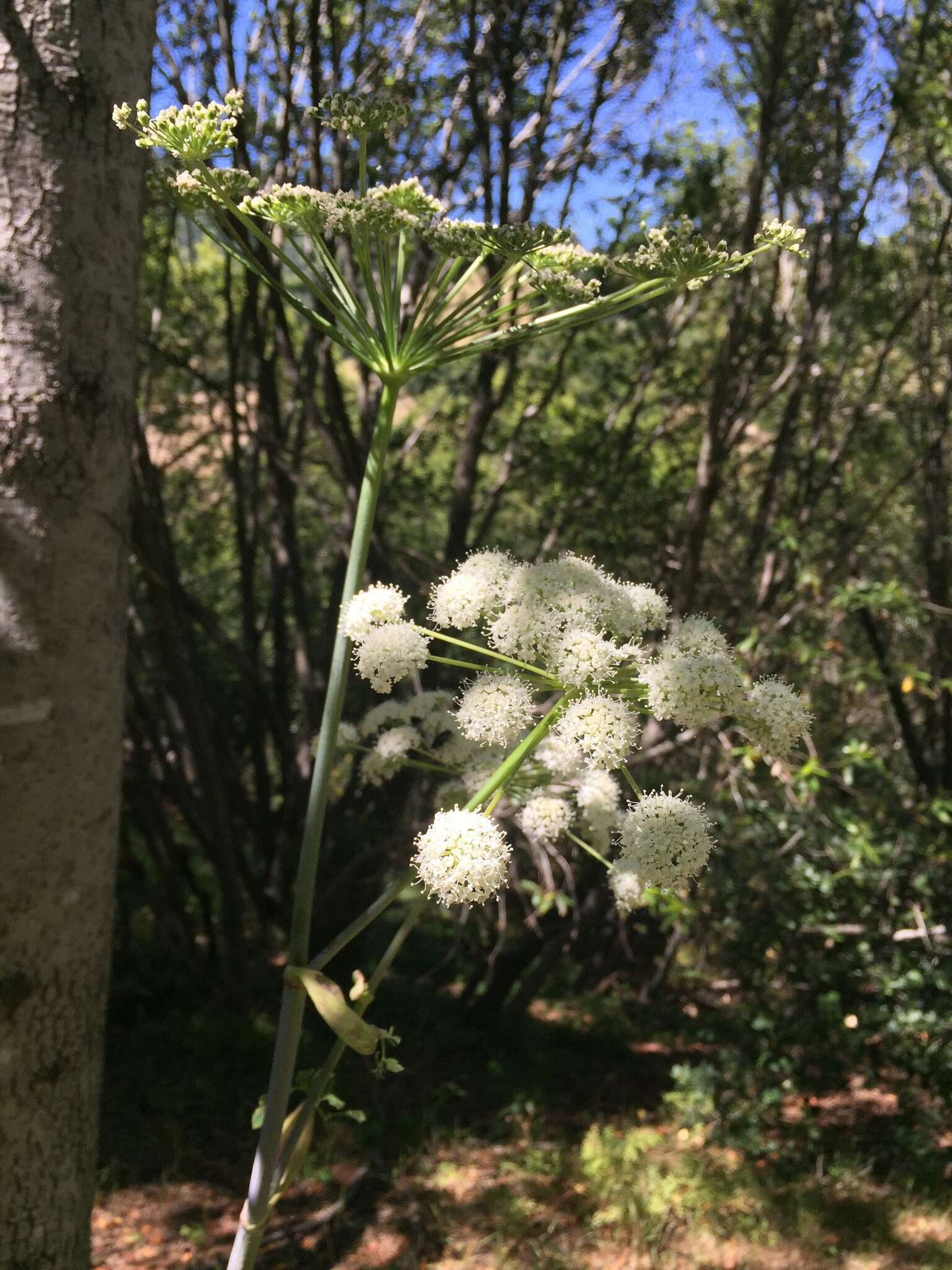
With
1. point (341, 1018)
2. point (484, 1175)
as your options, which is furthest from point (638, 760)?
point (341, 1018)

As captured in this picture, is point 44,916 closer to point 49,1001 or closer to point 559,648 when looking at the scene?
point 49,1001

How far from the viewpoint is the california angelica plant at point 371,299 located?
3.76 ft

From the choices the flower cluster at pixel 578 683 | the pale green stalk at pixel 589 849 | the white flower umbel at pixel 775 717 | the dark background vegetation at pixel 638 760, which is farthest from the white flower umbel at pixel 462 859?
the dark background vegetation at pixel 638 760

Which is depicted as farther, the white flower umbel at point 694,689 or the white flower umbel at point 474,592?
the white flower umbel at point 474,592

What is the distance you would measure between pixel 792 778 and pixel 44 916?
305cm

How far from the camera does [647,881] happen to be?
1126 millimetres

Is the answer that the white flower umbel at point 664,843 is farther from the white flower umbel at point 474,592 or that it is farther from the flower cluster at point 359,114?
the flower cluster at point 359,114

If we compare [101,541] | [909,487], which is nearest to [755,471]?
[909,487]

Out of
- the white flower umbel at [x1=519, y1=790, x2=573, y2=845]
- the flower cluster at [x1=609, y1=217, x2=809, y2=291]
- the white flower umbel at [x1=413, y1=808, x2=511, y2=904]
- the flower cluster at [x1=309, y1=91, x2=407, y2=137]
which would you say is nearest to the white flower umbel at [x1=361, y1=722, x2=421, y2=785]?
the white flower umbel at [x1=519, y1=790, x2=573, y2=845]

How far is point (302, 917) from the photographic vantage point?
1198 mm

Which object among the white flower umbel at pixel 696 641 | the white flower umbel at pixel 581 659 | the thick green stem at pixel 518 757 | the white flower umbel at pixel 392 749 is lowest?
the thick green stem at pixel 518 757

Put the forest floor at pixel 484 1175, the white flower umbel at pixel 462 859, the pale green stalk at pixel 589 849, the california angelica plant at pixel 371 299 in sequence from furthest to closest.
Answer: the forest floor at pixel 484 1175 → the pale green stalk at pixel 589 849 → the california angelica plant at pixel 371 299 → the white flower umbel at pixel 462 859

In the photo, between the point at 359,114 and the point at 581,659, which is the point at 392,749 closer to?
the point at 581,659

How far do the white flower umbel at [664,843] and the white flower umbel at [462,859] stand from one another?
0.17 m
